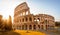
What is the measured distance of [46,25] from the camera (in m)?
26.4

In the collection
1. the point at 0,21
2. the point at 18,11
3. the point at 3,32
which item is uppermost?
the point at 18,11

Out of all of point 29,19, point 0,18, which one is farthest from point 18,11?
point 0,18

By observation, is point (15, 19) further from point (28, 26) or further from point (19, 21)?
point (28, 26)

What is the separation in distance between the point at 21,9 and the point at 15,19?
8.32 ft

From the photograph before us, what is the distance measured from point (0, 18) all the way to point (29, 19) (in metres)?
9.25

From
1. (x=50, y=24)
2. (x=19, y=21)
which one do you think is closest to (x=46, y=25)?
(x=50, y=24)

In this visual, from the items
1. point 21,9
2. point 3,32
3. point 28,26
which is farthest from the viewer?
point 21,9

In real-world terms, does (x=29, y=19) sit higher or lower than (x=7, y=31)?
higher

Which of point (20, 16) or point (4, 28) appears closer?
point (4, 28)

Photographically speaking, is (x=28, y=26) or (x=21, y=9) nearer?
(x=28, y=26)

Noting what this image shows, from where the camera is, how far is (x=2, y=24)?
18.1m

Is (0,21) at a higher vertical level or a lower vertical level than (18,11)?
lower

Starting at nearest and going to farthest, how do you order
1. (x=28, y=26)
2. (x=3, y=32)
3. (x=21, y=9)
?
1. (x=3, y=32)
2. (x=28, y=26)
3. (x=21, y=9)

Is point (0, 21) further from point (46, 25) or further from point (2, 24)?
point (46, 25)
